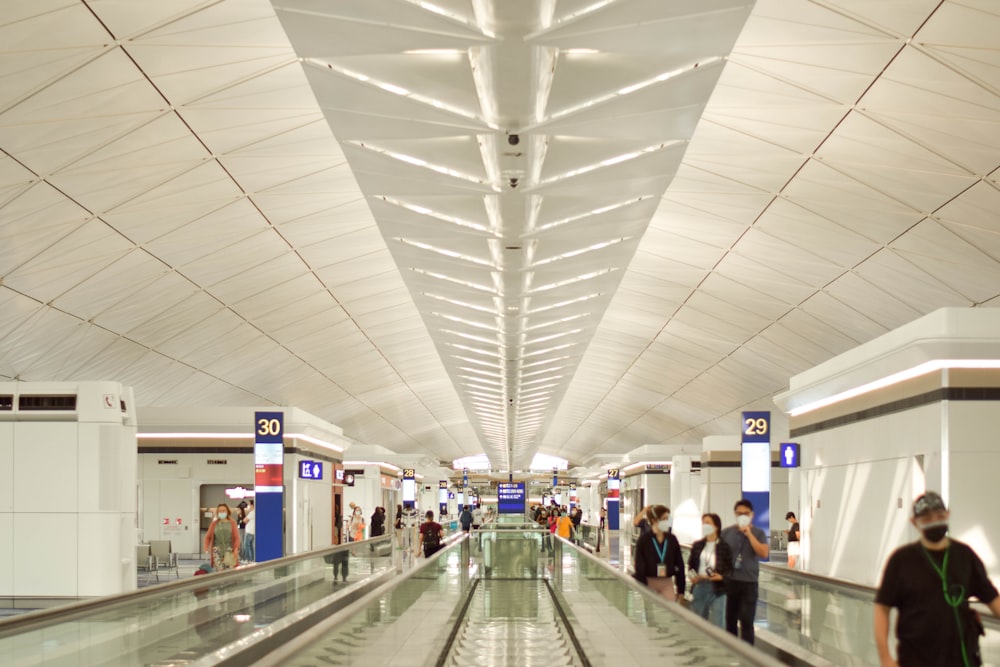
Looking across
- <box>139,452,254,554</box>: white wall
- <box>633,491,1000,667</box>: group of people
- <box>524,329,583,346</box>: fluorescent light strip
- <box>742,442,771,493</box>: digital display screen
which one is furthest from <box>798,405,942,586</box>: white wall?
<box>139,452,254,554</box>: white wall

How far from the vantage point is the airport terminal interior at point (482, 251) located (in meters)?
13.1

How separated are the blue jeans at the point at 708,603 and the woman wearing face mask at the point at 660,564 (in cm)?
36

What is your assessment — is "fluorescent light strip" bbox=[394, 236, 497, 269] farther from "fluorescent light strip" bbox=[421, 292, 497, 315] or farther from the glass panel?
the glass panel

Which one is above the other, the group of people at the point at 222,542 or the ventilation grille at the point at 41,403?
the ventilation grille at the point at 41,403

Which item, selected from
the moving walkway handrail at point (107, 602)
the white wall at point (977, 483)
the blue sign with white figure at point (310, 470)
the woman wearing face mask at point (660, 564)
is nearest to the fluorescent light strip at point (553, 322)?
the blue sign with white figure at point (310, 470)

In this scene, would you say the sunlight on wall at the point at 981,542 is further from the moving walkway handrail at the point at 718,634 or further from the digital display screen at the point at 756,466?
the digital display screen at the point at 756,466

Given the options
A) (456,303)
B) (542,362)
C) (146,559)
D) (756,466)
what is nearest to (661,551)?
(756,466)

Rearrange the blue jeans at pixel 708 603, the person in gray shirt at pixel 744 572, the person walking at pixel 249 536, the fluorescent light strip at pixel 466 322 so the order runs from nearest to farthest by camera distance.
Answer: the person in gray shirt at pixel 744 572 < the blue jeans at pixel 708 603 < the person walking at pixel 249 536 < the fluorescent light strip at pixel 466 322

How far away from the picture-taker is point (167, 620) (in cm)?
1251

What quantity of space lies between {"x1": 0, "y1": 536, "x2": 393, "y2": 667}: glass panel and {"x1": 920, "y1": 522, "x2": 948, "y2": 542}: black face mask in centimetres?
674

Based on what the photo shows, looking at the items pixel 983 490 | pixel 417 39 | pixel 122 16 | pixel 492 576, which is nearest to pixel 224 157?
pixel 122 16

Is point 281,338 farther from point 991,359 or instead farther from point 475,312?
point 991,359

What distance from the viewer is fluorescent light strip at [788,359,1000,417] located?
16172mm

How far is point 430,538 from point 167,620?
15.1m
